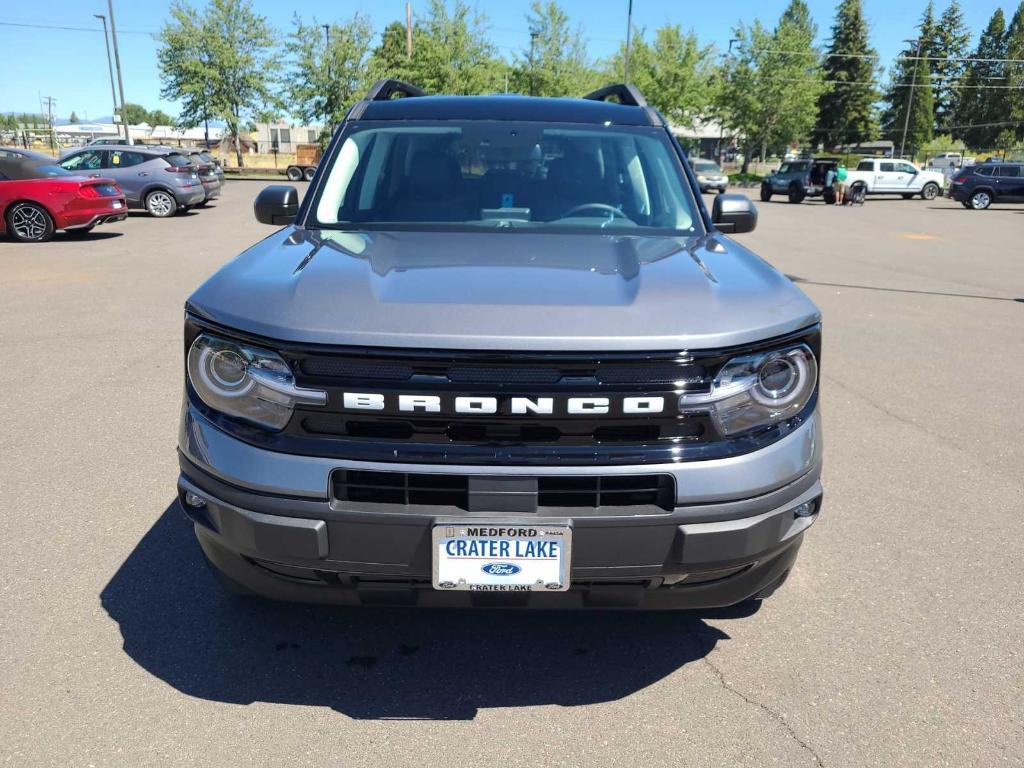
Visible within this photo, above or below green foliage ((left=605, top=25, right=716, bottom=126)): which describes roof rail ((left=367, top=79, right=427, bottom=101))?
below

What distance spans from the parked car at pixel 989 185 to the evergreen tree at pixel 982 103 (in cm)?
6473

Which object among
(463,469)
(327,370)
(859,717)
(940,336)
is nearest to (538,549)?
(463,469)

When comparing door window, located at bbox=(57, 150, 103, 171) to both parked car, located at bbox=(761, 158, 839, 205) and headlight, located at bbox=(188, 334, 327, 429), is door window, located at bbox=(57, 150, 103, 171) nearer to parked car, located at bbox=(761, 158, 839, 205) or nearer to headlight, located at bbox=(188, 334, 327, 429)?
headlight, located at bbox=(188, 334, 327, 429)

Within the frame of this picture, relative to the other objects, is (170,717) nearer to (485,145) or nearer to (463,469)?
(463,469)

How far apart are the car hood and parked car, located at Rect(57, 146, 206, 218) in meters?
19.2

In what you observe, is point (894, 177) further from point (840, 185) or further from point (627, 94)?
point (627, 94)

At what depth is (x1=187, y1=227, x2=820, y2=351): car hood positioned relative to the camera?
219cm

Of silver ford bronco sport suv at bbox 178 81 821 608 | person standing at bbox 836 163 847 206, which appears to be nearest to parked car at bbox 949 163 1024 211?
person standing at bbox 836 163 847 206

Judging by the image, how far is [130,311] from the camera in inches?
348

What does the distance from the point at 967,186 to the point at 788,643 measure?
33.7 meters

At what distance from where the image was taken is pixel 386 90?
460 cm

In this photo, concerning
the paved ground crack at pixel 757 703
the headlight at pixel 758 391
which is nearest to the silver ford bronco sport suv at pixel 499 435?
the headlight at pixel 758 391

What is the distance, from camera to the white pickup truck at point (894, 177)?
3562 cm

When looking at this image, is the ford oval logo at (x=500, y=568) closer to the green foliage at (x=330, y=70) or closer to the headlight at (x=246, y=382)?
the headlight at (x=246, y=382)
